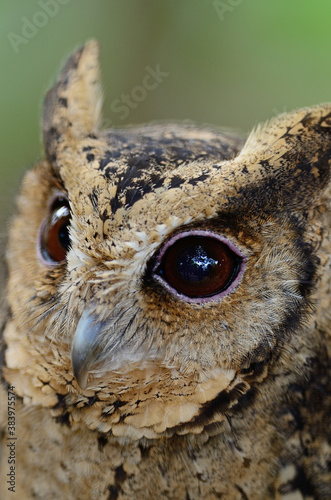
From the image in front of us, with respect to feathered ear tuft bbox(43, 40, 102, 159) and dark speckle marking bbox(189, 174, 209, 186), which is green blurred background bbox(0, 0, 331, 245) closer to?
feathered ear tuft bbox(43, 40, 102, 159)

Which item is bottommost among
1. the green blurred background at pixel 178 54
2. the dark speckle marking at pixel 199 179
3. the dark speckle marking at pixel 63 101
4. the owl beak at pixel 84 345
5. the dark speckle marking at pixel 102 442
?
the dark speckle marking at pixel 102 442

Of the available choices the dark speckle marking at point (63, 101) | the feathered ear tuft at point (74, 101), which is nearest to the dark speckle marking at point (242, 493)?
the feathered ear tuft at point (74, 101)

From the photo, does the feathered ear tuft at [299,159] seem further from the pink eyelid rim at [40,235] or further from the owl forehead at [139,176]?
the pink eyelid rim at [40,235]

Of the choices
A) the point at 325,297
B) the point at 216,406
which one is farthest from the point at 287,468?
the point at 325,297

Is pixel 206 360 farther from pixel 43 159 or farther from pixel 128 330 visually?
pixel 43 159

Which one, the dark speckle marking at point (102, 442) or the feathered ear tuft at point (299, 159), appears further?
the dark speckle marking at point (102, 442)

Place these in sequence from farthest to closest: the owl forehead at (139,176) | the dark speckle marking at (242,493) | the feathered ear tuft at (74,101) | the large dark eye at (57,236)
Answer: the feathered ear tuft at (74,101) → the large dark eye at (57,236) → the dark speckle marking at (242,493) → the owl forehead at (139,176)

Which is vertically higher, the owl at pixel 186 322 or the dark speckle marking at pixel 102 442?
the owl at pixel 186 322
